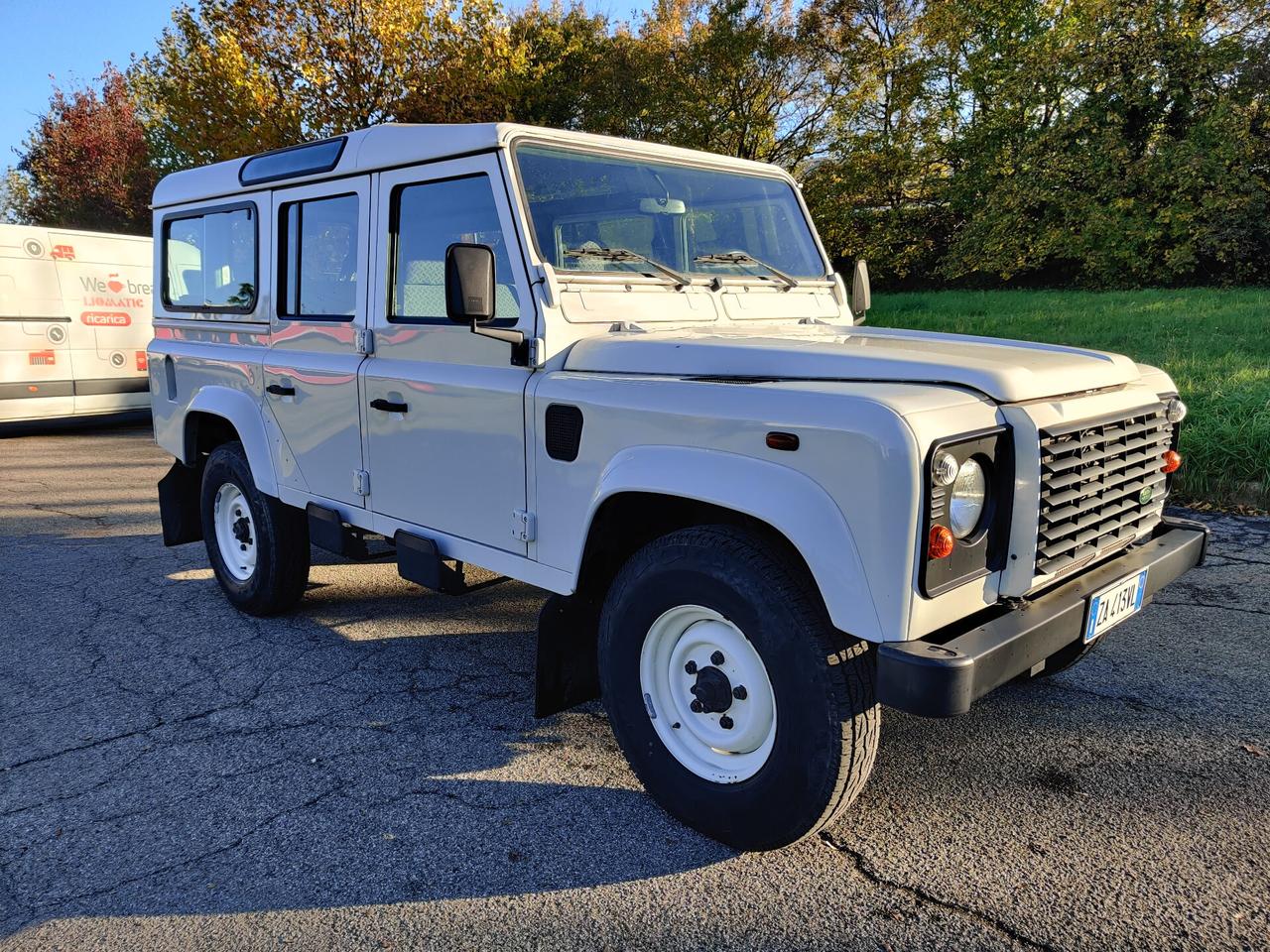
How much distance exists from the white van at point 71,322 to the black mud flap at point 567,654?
9959 mm

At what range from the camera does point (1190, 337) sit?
33.1 feet

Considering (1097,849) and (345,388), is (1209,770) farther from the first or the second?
(345,388)

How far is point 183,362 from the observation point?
4953mm

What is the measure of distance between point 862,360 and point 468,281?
3.98ft

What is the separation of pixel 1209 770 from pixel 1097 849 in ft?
2.44


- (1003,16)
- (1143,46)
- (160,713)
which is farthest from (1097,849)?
(1003,16)

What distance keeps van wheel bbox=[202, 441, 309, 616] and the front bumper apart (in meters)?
3.27

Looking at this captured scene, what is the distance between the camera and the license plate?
2643mm

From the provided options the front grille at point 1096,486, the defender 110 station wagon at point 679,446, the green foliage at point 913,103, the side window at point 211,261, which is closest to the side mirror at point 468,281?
the defender 110 station wagon at point 679,446

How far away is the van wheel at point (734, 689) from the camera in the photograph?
2.39 m

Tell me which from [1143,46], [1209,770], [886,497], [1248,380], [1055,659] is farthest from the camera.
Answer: [1143,46]

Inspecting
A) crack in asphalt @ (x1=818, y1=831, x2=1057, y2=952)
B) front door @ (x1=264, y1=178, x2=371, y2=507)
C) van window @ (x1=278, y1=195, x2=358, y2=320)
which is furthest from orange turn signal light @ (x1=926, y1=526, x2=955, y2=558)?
van window @ (x1=278, y1=195, x2=358, y2=320)

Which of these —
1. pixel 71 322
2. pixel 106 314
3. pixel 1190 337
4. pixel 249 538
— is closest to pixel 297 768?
pixel 249 538

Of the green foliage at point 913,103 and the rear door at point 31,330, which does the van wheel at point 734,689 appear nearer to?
the rear door at point 31,330
